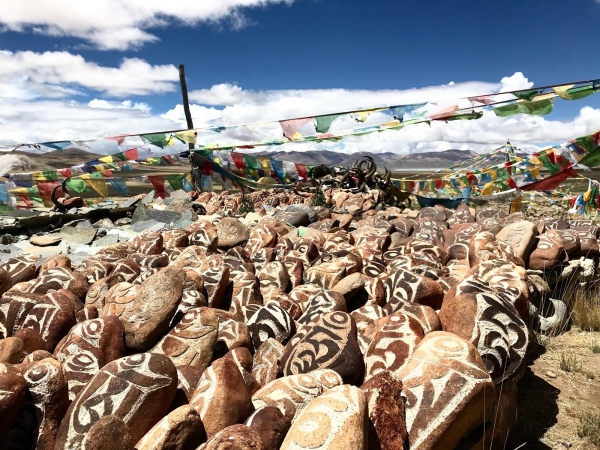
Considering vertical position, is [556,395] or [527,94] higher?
[527,94]

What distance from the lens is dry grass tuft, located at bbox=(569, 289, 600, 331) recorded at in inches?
186

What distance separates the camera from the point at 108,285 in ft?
13.8

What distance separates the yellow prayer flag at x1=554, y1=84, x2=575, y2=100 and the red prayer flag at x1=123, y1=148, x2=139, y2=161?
9813 mm

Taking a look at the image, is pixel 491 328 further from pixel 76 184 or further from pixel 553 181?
pixel 76 184

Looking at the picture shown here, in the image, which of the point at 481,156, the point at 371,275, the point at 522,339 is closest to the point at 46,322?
the point at 371,275

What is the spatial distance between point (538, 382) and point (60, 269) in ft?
14.0

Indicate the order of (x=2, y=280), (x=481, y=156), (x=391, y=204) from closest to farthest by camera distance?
(x=2, y=280), (x=391, y=204), (x=481, y=156)

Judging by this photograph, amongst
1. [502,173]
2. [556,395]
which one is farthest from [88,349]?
[502,173]

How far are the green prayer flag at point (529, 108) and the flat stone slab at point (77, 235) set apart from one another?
7.60 metres

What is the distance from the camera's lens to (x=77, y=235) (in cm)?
739

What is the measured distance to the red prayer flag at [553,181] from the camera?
343 inches

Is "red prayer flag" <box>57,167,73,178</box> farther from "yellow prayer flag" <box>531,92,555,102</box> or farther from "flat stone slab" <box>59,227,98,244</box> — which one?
"yellow prayer flag" <box>531,92,555,102</box>

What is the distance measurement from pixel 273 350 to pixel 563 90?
746 centimetres

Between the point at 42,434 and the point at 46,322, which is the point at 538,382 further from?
the point at 46,322
